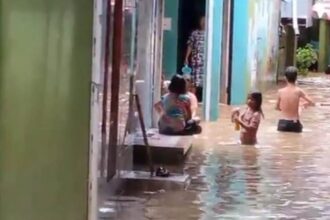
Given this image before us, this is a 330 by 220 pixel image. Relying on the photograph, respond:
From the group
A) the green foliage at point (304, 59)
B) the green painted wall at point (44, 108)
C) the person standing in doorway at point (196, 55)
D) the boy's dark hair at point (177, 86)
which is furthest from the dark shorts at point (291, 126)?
the green foliage at point (304, 59)

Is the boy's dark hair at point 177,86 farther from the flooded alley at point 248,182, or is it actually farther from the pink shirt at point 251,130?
the pink shirt at point 251,130

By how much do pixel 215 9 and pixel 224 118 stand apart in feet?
6.24

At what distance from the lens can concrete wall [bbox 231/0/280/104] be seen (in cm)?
1959

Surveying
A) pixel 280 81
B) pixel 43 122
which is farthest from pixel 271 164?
pixel 280 81

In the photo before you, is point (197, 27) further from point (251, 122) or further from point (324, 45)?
point (324, 45)

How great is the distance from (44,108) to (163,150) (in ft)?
19.1

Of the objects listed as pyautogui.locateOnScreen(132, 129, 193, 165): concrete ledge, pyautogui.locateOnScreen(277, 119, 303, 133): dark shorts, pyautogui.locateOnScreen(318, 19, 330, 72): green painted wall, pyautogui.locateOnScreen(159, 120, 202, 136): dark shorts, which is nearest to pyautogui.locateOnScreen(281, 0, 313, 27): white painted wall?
pyautogui.locateOnScreen(318, 19, 330, 72): green painted wall

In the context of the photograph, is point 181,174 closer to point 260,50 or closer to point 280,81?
point 260,50

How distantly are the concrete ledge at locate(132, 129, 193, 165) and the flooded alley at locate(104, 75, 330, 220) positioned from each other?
186 mm

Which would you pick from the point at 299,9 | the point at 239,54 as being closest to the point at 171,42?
the point at 239,54

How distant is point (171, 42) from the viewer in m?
19.1

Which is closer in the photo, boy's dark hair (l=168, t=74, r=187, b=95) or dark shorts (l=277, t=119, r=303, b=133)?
boy's dark hair (l=168, t=74, r=187, b=95)

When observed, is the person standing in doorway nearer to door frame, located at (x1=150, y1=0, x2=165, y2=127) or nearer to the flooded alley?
the flooded alley

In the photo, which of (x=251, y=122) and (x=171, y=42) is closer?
(x=251, y=122)
